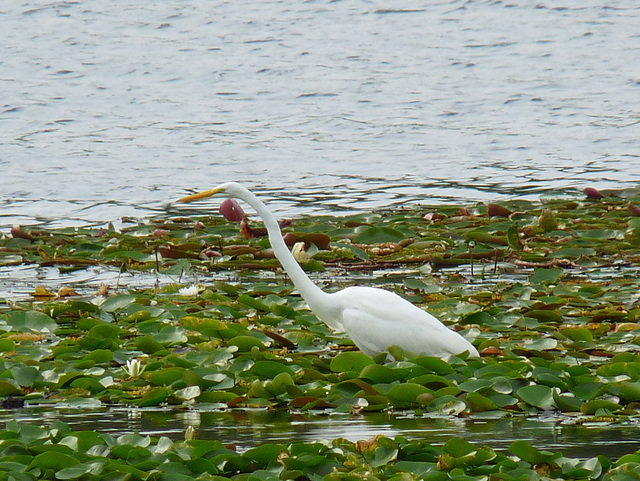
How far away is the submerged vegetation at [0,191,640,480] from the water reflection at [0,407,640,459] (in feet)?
0.26

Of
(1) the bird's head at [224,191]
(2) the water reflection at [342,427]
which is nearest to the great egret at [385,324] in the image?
(1) the bird's head at [224,191]

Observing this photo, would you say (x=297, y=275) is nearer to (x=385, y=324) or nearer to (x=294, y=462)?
(x=385, y=324)

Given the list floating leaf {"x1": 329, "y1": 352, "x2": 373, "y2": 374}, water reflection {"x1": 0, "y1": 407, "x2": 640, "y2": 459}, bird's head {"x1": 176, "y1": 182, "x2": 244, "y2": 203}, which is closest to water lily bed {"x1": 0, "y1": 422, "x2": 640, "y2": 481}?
water reflection {"x1": 0, "y1": 407, "x2": 640, "y2": 459}

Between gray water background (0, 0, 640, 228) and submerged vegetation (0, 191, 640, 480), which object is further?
gray water background (0, 0, 640, 228)

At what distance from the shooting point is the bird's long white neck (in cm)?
536

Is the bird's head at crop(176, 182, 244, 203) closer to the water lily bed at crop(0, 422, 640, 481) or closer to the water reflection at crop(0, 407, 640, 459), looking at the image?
the water reflection at crop(0, 407, 640, 459)

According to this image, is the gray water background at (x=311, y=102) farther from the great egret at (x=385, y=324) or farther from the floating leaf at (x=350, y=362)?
the floating leaf at (x=350, y=362)

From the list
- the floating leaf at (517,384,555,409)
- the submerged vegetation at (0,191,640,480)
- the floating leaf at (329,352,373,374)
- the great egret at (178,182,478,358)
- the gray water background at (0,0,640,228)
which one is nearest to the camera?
the submerged vegetation at (0,191,640,480)

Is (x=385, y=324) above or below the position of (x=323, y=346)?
above

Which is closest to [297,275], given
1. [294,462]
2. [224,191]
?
[224,191]

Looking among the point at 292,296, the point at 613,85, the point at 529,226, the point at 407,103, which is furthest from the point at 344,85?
the point at 292,296

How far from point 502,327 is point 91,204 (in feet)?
23.3

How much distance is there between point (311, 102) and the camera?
18312mm

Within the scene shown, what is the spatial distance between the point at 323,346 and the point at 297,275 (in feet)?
1.31
